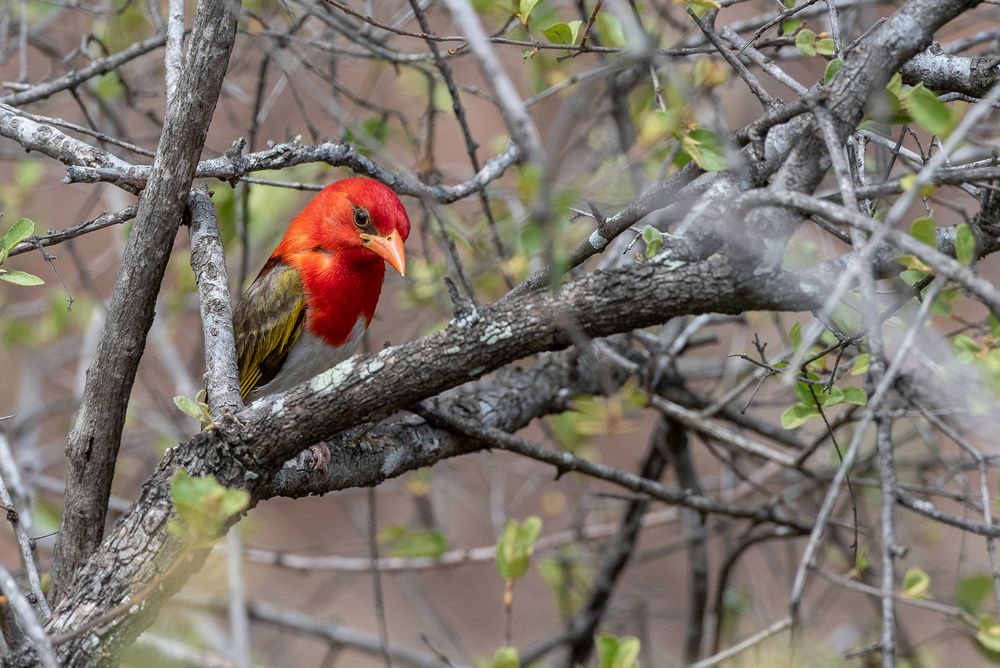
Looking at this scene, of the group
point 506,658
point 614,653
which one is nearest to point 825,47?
point 614,653

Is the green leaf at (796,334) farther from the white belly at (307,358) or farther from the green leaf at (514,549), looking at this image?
the white belly at (307,358)

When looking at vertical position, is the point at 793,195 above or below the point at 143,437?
above

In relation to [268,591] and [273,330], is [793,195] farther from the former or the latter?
[268,591]

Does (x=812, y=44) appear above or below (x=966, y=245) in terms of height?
above

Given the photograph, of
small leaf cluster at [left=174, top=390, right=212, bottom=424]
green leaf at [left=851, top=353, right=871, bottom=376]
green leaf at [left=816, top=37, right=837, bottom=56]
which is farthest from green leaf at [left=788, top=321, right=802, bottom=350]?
small leaf cluster at [left=174, top=390, right=212, bottom=424]

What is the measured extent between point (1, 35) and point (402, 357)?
267 centimetres

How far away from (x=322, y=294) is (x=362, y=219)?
1.07ft

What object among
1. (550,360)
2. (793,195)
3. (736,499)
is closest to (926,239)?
(793,195)

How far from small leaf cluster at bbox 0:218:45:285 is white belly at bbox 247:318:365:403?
1520mm

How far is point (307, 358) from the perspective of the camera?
410 centimetres

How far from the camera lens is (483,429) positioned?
331cm

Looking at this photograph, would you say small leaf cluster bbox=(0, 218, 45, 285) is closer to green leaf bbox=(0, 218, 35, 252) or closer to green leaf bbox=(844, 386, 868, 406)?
green leaf bbox=(0, 218, 35, 252)

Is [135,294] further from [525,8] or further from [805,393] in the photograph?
[805,393]

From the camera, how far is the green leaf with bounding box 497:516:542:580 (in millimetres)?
2953
